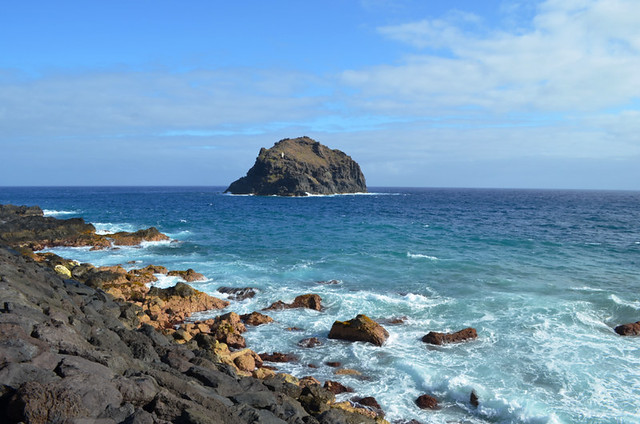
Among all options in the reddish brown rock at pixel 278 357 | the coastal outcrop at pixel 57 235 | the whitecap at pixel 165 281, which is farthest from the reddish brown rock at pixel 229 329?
the coastal outcrop at pixel 57 235

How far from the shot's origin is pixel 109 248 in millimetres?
37656

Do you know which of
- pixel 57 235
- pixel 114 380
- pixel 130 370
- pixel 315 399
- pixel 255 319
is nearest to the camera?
pixel 114 380

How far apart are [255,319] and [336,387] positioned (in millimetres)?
6829

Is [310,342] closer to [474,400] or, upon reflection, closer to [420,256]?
[474,400]

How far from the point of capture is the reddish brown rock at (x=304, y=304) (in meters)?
21.2

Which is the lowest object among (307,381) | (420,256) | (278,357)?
(278,357)

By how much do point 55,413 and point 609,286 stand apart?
27614 millimetres

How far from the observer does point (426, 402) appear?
1248 centimetres

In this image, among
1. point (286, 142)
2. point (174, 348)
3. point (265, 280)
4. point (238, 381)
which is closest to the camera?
point (238, 381)

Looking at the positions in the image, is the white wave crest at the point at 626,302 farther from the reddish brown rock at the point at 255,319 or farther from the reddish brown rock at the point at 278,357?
the reddish brown rock at the point at 255,319

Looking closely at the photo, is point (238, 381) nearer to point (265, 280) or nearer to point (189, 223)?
point (265, 280)

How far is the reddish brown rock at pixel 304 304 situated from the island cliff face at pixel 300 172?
121 metres

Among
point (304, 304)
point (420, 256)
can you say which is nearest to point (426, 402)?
point (304, 304)

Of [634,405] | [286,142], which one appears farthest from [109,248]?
[286,142]
